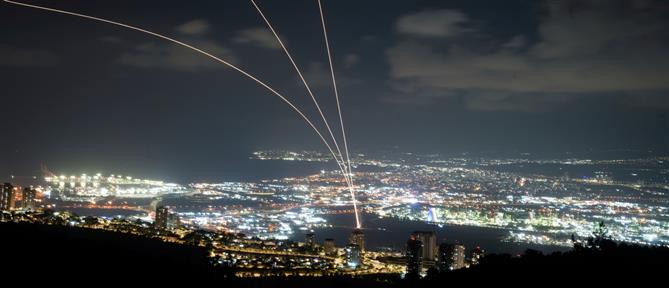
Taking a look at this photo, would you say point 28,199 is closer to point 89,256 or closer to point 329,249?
point 329,249

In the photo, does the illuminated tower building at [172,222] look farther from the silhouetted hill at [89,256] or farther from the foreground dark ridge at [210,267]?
the foreground dark ridge at [210,267]

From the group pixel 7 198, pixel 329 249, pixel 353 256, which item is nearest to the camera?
pixel 353 256

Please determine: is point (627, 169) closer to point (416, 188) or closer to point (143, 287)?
point (416, 188)

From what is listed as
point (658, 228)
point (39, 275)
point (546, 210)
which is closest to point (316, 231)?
point (546, 210)

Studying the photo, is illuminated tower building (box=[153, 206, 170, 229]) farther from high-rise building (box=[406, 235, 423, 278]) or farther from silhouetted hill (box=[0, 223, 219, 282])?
high-rise building (box=[406, 235, 423, 278])

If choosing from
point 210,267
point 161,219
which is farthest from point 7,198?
point 210,267

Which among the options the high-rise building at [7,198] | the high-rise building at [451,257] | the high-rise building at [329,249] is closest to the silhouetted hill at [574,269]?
the high-rise building at [451,257]
